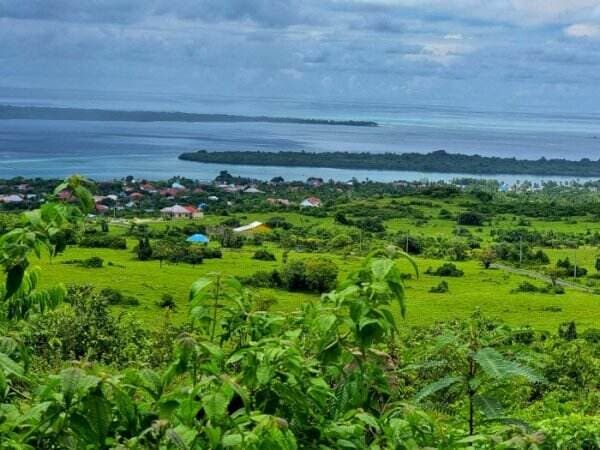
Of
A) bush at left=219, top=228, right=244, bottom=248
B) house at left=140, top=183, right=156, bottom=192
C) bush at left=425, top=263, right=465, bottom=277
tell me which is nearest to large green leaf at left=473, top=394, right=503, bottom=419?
bush at left=425, top=263, right=465, bottom=277

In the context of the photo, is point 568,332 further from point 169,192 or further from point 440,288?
point 169,192

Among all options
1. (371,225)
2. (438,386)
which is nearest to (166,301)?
(371,225)

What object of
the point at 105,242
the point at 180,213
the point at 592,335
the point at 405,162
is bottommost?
the point at 592,335

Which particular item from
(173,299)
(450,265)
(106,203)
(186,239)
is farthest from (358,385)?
(106,203)

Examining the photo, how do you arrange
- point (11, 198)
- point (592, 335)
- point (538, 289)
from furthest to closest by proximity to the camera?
point (11, 198) → point (538, 289) → point (592, 335)

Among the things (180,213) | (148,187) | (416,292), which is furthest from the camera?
(148,187)

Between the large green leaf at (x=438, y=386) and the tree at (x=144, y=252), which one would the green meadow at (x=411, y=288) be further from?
the large green leaf at (x=438, y=386)

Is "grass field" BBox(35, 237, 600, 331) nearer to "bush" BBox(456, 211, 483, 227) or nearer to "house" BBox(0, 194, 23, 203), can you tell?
"bush" BBox(456, 211, 483, 227)
